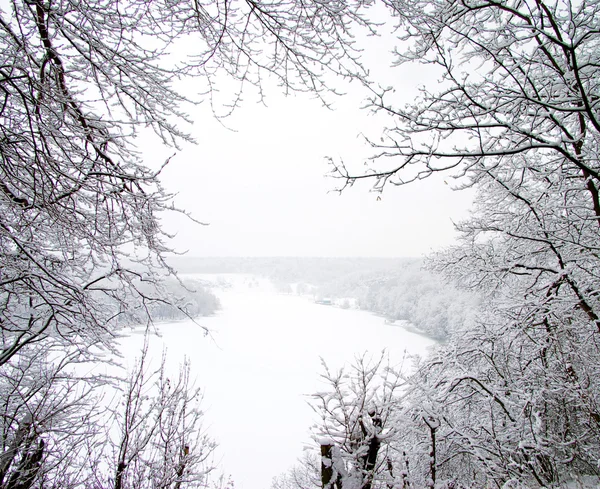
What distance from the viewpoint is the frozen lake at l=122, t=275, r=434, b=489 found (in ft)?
59.3

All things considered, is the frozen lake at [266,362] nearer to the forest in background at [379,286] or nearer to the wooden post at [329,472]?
the wooden post at [329,472]

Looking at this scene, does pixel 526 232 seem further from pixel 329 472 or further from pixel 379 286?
pixel 379 286

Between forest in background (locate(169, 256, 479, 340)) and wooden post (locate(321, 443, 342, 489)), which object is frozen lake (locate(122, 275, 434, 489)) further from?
forest in background (locate(169, 256, 479, 340))

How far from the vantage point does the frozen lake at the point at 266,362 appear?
712 inches

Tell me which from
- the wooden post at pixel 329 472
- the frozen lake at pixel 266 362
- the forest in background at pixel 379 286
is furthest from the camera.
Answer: the forest in background at pixel 379 286

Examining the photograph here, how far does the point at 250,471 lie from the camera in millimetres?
16281

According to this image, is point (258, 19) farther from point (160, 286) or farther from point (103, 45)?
point (160, 286)

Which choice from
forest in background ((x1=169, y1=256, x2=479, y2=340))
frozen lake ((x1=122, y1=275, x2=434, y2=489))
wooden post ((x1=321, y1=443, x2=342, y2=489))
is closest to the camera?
wooden post ((x1=321, y1=443, x2=342, y2=489))

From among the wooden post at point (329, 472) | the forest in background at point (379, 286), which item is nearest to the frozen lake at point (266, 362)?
the wooden post at point (329, 472)

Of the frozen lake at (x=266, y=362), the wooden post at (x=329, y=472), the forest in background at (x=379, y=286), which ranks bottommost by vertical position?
the frozen lake at (x=266, y=362)

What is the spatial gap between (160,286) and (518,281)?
24.1 feet

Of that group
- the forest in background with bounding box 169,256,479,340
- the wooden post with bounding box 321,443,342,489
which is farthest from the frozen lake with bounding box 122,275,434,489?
the forest in background with bounding box 169,256,479,340

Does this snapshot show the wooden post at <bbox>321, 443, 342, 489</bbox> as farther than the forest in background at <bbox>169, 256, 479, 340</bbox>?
No

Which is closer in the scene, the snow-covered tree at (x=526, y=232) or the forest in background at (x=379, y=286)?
the snow-covered tree at (x=526, y=232)
